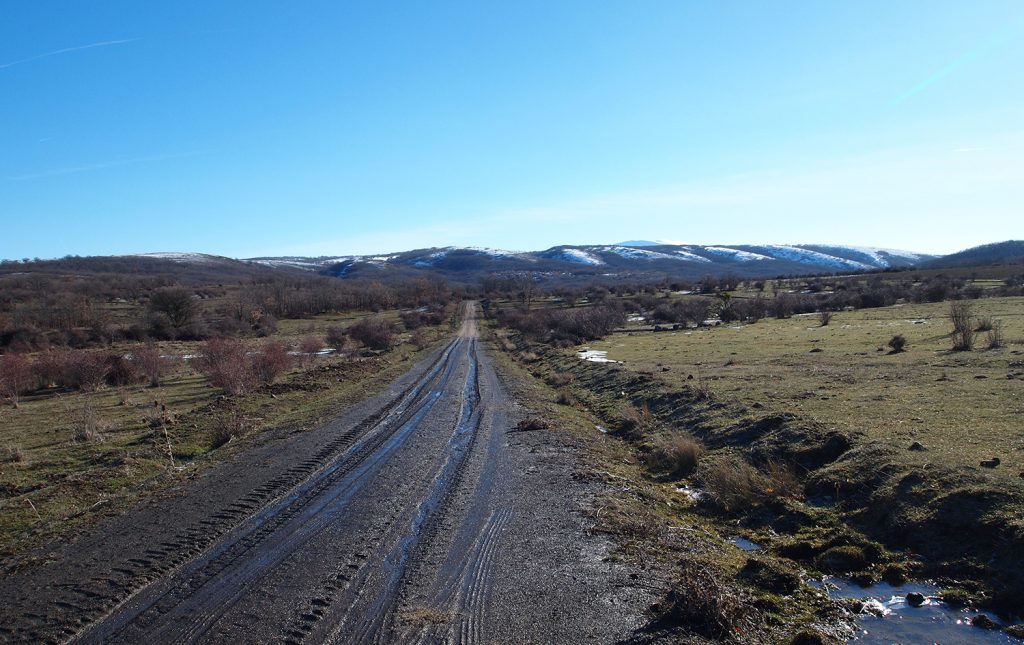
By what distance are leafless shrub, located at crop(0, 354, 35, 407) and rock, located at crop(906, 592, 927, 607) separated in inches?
1401

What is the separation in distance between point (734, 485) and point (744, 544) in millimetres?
2275

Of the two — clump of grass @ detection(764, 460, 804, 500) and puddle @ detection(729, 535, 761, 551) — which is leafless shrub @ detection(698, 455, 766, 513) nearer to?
clump of grass @ detection(764, 460, 804, 500)

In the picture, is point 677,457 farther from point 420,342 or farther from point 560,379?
point 420,342

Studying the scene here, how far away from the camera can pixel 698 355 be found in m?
38.1

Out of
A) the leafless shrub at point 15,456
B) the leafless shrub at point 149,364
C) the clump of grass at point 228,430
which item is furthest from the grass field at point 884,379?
the leafless shrub at point 149,364

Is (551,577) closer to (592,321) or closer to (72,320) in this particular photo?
(592,321)

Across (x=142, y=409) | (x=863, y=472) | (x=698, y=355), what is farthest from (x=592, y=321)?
(x=863, y=472)

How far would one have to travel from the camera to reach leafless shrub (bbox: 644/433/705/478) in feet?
47.4

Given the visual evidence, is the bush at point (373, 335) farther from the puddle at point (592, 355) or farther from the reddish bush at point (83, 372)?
the reddish bush at point (83, 372)

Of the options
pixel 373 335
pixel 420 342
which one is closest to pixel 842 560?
pixel 373 335

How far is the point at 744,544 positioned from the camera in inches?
397

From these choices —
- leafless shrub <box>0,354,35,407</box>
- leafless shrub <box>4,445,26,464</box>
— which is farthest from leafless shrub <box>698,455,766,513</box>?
leafless shrub <box>0,354,35,407</box>

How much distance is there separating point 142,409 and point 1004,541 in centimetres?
2854

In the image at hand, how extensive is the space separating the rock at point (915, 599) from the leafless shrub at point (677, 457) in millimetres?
6416
